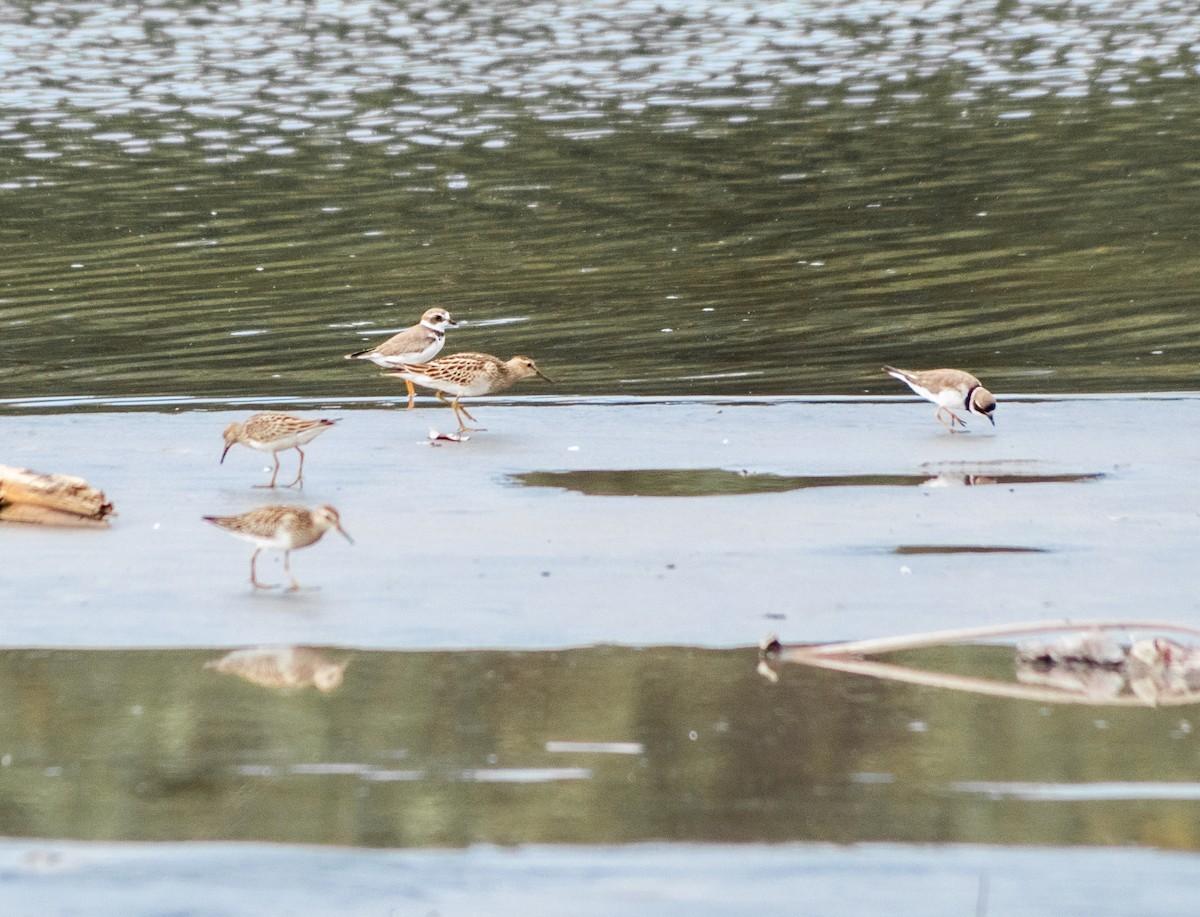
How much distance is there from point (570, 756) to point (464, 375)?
20.6 ft

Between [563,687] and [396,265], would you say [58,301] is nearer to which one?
[396,265]

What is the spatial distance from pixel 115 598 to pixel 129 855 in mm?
2869

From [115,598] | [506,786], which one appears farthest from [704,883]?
[115,598]

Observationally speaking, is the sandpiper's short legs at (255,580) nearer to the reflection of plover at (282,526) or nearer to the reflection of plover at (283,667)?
the reflection of plover at (282,526)

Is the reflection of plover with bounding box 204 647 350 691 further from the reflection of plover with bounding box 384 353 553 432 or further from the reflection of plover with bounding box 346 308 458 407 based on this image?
the reflection of plover with bounding box 346 308 458 407

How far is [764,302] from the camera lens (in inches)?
716

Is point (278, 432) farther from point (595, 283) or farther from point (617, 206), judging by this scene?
point (617, 206)

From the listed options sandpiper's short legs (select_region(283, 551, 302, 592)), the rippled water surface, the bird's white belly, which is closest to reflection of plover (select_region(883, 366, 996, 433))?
the rippled water surface

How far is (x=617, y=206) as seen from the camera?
938 inches

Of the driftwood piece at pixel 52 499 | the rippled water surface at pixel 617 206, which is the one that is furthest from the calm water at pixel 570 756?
the rippled water surface at pixel 617 206

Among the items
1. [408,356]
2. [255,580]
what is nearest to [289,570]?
[255,580]

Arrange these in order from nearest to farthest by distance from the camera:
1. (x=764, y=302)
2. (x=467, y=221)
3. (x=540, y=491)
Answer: (x=540, y=491)
(x=764, y=302)
(x=467, y=221)

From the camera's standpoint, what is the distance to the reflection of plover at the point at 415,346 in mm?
13750

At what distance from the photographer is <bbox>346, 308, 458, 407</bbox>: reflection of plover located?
1375cm
